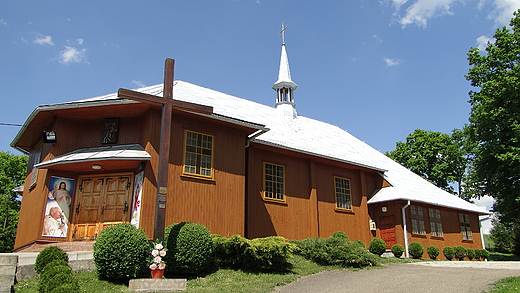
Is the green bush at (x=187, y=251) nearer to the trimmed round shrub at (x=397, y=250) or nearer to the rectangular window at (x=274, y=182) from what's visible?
the rectangular window at (x=274, y=182)

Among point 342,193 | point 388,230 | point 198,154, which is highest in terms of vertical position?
point 198,154

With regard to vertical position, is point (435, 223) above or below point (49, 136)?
below

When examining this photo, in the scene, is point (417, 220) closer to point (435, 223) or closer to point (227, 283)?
point (435, 223)

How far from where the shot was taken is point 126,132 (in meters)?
13.9

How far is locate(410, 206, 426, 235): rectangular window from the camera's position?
2095cm

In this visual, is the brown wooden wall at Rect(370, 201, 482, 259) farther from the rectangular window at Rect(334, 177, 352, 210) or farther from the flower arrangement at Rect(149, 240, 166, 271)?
the flower arrangement at Rect(149, 240, 166, 271)

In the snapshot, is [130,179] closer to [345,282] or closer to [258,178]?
[258,178]

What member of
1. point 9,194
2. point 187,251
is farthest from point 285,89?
point 9,194

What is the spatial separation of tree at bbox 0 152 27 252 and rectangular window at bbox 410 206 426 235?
2837 centimetres

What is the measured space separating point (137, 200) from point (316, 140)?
1018cm

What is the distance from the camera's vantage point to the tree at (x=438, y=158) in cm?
3678

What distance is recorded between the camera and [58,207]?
13453 millimetres

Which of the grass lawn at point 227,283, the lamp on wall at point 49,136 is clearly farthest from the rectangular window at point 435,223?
the lamp on wall at point 49,136

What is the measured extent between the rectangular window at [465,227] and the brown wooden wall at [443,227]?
230mm
